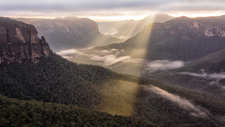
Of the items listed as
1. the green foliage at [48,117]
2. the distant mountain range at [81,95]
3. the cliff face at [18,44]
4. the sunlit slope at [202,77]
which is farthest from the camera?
the sunlit slope at [202,77]

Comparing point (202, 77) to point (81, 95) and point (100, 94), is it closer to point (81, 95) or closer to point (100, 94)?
point (100, 94)

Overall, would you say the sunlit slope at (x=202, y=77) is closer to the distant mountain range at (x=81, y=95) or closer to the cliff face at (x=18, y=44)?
the distant mountain range at (x=81, y=95)

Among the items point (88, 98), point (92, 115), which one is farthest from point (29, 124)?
point (88, 98)

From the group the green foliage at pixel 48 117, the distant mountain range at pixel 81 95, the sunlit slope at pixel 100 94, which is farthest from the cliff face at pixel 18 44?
the green foliage at pixel 48 117

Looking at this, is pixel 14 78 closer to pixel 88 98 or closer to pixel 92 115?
pixel 88 98

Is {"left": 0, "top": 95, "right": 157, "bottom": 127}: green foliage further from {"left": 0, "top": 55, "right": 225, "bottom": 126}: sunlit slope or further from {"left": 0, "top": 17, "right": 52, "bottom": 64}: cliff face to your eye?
{"left": 0, "top": 17, "right": 52, "bottom": 64}: cliff face

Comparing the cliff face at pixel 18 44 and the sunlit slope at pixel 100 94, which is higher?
the cliff face at pixel 18 44

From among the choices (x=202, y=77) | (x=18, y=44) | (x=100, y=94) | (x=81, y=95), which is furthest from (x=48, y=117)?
(x=202, y=77)
